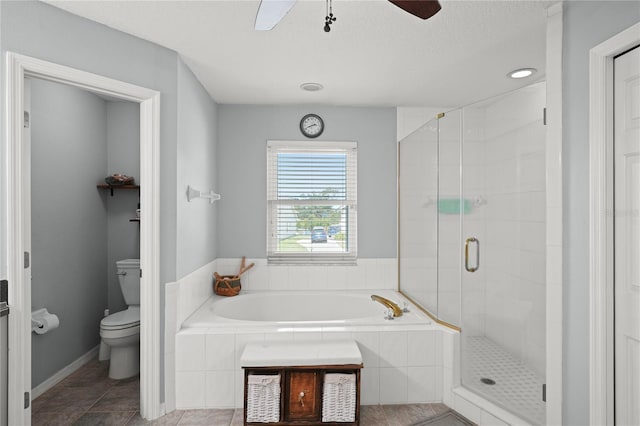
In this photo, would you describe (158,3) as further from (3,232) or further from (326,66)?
(3,232)

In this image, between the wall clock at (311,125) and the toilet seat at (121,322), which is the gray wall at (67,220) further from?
the wall clock at (311,125)

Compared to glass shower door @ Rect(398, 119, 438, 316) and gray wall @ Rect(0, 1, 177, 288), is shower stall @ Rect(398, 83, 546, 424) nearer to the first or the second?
glass shower door @ Rect(398, 119, 438, 316)

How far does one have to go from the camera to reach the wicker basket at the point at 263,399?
7.29ft

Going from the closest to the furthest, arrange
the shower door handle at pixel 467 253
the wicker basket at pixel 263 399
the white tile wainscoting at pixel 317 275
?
the wicker basket at pixel 263 399 → the shower door handle at pixel 467 253 → the white tile wainscoting at pixel 317 275

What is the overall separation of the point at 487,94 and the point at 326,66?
1568mm

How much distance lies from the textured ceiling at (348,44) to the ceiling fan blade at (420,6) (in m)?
0.63

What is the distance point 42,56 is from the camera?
1896mm

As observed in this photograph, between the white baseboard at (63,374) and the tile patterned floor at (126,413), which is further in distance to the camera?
the white baseboard at (63,374)

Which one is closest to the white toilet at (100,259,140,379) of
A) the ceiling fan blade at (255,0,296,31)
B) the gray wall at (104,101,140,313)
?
the gray wall at (104,101,140,313)

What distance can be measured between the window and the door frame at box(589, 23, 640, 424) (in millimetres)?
2257

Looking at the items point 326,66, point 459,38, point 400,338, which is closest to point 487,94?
point 459,38

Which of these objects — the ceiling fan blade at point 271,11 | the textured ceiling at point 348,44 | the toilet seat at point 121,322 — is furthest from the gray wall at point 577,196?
the toilet seat at point 121,322

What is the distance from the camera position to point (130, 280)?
3270mm

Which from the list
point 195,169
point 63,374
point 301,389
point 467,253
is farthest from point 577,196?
point 63,374
